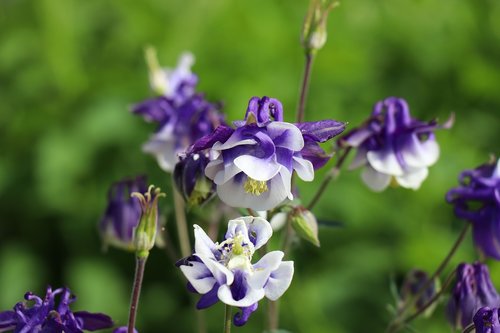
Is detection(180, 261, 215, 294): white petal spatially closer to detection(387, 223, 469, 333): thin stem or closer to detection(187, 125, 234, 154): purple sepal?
detection(187, 125, 234, 154): purple sepal

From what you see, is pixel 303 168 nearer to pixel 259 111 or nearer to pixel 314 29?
pixel 259 111

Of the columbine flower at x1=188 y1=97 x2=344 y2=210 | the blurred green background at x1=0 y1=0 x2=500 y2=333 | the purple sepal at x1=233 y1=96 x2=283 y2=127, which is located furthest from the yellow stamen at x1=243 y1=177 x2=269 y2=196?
the blurred green background at x1=0 y1=0 x2=500 y2=333

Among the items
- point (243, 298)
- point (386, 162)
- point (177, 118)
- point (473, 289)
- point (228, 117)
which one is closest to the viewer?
point (243, 298)

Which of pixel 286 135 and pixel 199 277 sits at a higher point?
pixel 286 135

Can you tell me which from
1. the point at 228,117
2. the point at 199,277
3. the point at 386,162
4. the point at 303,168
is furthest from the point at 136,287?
the point at 228,117

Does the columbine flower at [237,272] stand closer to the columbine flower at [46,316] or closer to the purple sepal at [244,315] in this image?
the purple sepal at [244,315]

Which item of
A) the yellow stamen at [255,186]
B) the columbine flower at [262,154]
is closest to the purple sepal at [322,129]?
the columbine flower at [262,154]

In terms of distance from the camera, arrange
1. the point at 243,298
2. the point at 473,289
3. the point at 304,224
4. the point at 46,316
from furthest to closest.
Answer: the point at 473,289 < the point at 304,224 < the point at 46,316 < the point at 243,298
